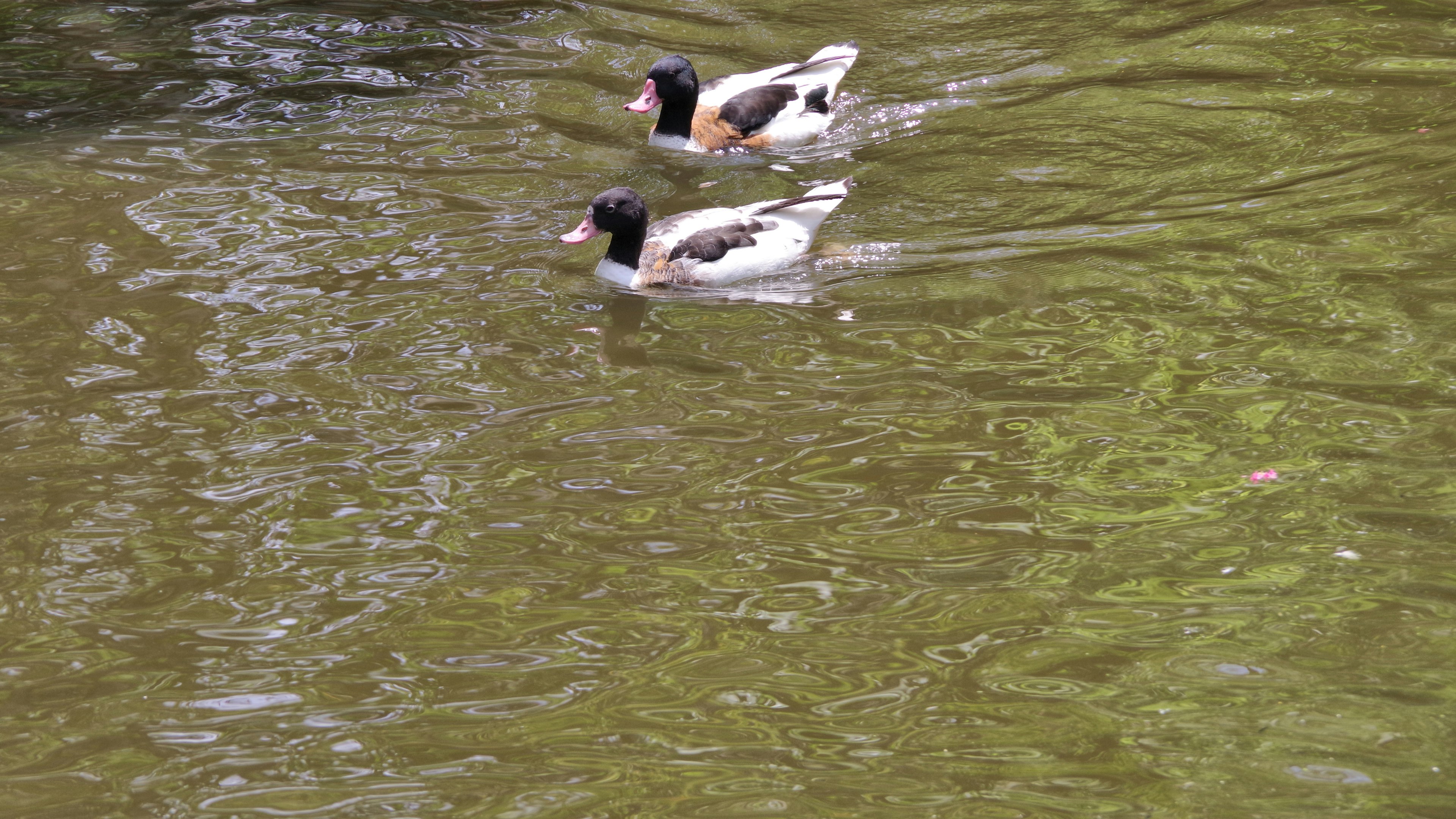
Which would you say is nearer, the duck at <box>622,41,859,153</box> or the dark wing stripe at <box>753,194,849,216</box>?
the dark wing stripe at <box>753,194,849,216</box>

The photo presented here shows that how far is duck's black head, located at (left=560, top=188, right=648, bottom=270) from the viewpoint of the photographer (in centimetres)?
761

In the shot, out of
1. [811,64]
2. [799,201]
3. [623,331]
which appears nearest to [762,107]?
[811,64]

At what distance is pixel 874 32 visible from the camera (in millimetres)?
11070

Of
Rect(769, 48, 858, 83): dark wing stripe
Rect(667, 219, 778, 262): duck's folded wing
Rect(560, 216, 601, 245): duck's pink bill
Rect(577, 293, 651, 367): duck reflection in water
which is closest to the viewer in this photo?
Rect(577, 293, 651, 367): duck reflection in water

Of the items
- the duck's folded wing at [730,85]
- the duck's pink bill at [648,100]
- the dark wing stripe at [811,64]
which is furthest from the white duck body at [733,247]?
the duck's folded wing at [730,85]

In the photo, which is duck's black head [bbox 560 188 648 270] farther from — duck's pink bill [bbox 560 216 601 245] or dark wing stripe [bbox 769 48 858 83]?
dark wing stripe [bbox 769 48 858 83]

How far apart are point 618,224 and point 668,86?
2147mm

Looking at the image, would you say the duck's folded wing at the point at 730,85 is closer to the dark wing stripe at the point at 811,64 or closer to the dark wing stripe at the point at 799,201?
the dark wing stripe at the point at 811,64

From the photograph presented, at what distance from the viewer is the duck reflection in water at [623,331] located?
6.73m

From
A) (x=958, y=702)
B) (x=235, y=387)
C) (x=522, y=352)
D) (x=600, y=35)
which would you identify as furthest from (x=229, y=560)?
(x=600, y=35)

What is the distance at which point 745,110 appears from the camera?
31.3 feet

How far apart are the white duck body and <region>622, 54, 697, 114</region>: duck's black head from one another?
1.70 meters

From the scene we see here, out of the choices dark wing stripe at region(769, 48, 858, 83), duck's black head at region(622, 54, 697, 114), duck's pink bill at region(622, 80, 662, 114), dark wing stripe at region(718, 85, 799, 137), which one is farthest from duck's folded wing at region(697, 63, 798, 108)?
duck's pink bill at region(622, 80, 662, 114)

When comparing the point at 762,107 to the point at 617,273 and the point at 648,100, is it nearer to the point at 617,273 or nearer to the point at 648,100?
the point at 648,100
